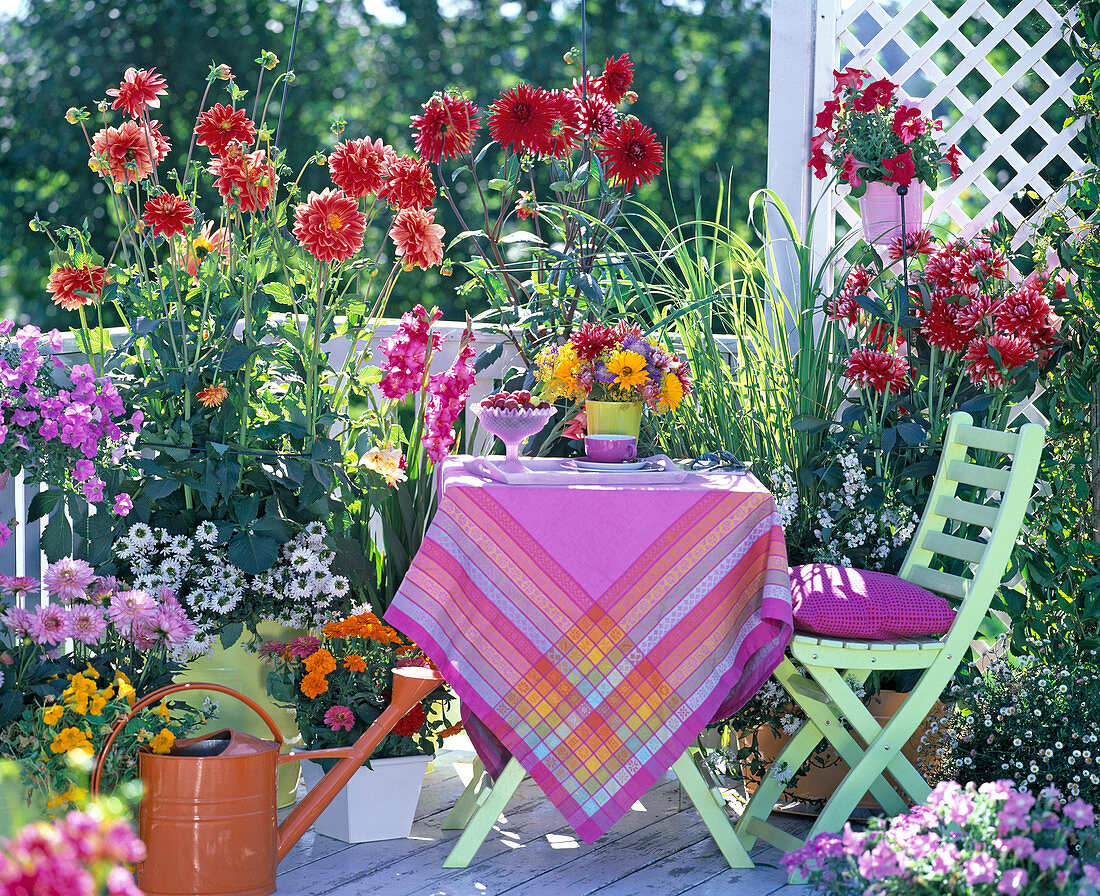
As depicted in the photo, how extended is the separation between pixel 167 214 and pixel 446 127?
773 mm

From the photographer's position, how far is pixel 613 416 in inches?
103

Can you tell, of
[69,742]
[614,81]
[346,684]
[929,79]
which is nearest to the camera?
[69,742]

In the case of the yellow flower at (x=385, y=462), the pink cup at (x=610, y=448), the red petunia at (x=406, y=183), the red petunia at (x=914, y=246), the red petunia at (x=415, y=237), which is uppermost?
the red petunia at (x=406, y=183)

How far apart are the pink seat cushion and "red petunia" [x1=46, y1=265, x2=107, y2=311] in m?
1.56

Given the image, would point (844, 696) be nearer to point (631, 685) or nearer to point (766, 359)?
point (631, 685)

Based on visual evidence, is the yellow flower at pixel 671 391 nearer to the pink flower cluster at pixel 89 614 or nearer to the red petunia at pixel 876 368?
the red petunia at pixel 876 368

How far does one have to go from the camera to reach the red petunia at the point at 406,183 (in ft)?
8.80

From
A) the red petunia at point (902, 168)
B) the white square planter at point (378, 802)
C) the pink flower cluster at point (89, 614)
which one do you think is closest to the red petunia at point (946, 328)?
the red petunia at point (902, 168)

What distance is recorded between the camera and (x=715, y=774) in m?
3.02

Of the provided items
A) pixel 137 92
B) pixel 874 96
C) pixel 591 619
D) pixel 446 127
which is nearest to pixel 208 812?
pixel 591 619

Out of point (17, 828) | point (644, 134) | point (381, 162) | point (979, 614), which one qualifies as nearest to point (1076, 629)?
point (979, 614)

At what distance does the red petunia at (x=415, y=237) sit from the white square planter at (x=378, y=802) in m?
1.05

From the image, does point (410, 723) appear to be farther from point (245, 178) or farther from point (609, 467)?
point (245, 178)

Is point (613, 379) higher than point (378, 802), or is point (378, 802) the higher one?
point (613, 379)
